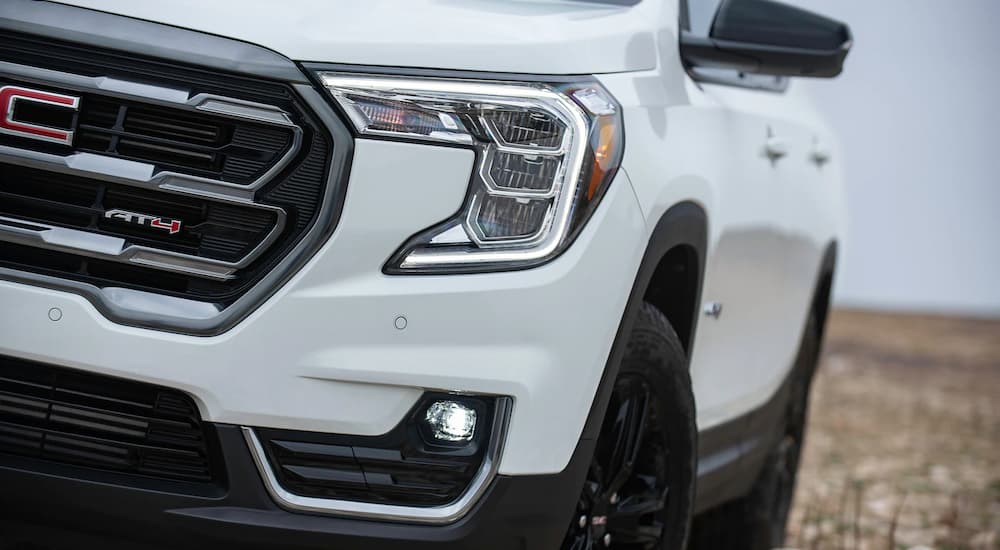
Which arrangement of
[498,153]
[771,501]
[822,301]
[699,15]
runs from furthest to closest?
[822,301] < [771,501] < [699,15] < [498,153]

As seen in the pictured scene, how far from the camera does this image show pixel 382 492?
7.95 ft

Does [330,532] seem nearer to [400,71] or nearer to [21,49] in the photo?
[400,71]

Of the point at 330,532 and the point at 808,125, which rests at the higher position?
the point at 808,125

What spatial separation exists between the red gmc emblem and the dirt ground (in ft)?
9.37

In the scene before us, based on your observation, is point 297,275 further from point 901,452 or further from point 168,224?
point 901,452

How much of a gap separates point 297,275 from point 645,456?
1051 millimetres

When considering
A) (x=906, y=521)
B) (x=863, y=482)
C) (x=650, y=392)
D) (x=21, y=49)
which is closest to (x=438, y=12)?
(x=21, y=49)

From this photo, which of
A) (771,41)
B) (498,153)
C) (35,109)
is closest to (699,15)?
(771,41)

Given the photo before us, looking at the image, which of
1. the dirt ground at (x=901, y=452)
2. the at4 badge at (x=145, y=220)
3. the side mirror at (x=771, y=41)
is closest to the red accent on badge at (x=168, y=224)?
the at4 badge at (x=145, y=220)

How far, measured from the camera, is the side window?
3.53 meters

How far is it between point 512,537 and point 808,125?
2476 mm

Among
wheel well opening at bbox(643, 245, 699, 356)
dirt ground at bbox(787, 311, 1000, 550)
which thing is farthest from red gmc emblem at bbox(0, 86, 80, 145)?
dirt ground at bbox(787, 311, 1000, 550)

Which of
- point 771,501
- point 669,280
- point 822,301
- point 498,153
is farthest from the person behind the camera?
point 822,301

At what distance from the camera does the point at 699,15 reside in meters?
3.63
